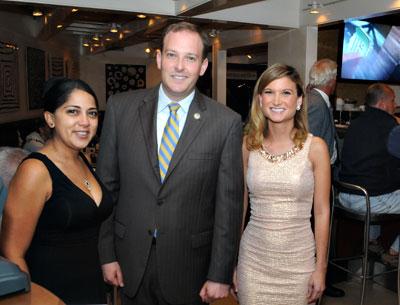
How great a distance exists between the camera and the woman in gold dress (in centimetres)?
198

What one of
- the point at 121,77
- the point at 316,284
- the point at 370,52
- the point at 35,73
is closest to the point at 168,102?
the point at 316,284

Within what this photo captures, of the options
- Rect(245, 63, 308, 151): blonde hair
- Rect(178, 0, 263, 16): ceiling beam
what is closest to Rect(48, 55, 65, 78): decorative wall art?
Rect(178, 0, 263, 16): ceiling beam

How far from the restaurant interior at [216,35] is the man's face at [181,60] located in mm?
2106

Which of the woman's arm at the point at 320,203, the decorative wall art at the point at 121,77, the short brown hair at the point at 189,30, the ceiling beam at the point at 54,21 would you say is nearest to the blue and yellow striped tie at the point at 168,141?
the short brown hair at the point at 189,30

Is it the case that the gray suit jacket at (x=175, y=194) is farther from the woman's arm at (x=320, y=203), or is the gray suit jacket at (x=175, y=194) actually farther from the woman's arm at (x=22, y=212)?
the woman's arm at (x=320, y=203)

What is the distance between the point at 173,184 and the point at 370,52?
6545 millimetres

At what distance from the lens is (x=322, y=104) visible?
3258 mm

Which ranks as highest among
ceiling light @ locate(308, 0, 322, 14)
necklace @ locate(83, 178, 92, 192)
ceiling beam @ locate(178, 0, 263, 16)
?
ceiling light @ locate(308, 0, 322, 14)

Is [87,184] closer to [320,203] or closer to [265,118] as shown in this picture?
[265,118]

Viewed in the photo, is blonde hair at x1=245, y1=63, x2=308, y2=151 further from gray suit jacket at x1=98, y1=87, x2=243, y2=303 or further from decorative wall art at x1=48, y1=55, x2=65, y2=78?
decorative wall art at x1=48, y1=55, x2=65, y2=78

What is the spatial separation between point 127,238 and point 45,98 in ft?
2.15

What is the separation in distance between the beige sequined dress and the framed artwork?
6.91m

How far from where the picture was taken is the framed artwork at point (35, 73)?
8.04 m

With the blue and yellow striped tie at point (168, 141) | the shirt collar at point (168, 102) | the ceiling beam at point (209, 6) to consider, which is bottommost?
the blue and yellow striped tie at point (168, 141)
